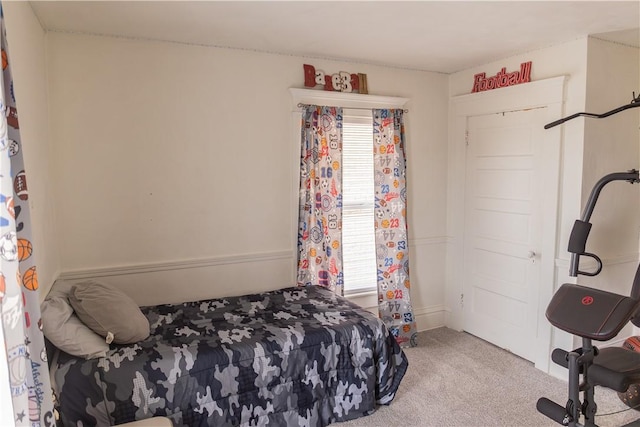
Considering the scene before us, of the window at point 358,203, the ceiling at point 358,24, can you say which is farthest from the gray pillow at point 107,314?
the window at point 358,203

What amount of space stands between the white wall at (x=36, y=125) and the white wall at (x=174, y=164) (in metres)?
0.13

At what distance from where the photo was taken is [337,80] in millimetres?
3705

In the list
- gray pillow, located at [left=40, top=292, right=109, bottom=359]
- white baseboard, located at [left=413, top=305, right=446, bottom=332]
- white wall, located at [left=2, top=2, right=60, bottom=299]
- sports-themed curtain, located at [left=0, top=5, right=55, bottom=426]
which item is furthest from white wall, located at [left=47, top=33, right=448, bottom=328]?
sports-themed curtain, located at [left=0, top=5, right=55, bottom=426]

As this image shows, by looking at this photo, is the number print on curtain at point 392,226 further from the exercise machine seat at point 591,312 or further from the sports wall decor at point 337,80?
the exercise machine seat at point 591,312

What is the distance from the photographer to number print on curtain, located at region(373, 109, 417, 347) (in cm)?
391

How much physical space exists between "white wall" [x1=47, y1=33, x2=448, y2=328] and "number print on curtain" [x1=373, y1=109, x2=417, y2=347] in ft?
1.44

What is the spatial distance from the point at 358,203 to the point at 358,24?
5.13 feet

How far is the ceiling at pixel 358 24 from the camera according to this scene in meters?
2.49

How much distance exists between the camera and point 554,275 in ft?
11.0

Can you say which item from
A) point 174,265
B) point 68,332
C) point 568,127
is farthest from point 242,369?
point 568,127

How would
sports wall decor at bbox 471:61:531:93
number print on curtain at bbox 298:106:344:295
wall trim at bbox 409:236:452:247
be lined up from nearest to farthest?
sports wall decor at bbox 471:61:531:93
number print on curtain at bbox 298:106:344:295
wall trim at bbox 409:236:452:247

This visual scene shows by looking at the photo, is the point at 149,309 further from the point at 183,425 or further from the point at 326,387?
the point at 326,387

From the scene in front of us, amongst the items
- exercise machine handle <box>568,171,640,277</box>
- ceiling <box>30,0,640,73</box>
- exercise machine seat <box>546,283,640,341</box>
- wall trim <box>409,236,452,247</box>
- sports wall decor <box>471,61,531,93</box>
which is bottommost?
exercise machine seat <box>546,283,640,341</box>

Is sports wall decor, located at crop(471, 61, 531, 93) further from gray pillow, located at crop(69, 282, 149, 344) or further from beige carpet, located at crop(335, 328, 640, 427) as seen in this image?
gray pillow, located at crop(69, 282, 149, 344)
